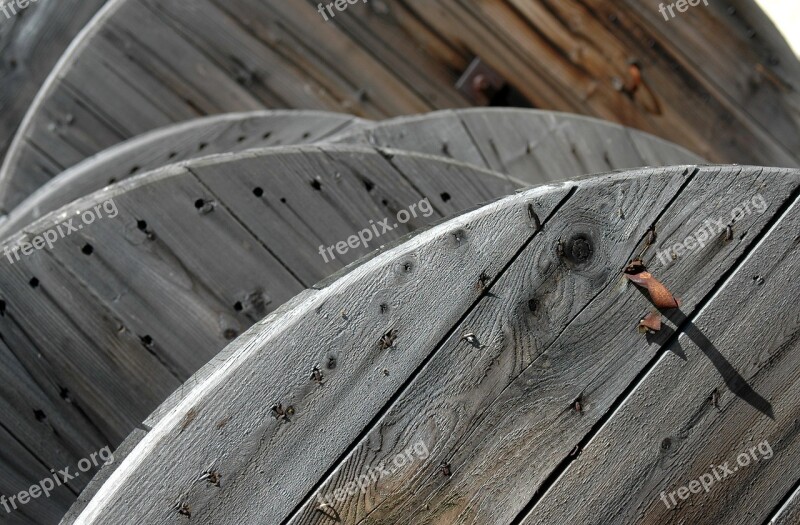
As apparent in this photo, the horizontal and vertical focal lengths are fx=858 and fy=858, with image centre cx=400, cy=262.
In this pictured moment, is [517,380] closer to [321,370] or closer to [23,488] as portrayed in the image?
[321,370]

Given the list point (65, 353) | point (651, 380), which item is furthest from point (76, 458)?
point (651, 380)

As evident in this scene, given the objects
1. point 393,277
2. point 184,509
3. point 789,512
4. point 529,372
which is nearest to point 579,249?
point 529,372

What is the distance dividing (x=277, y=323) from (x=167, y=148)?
238 cm

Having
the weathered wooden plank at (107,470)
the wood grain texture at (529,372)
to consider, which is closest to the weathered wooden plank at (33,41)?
the weathered wooden plank at (107,470)

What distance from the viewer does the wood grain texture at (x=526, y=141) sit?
13.3 ft

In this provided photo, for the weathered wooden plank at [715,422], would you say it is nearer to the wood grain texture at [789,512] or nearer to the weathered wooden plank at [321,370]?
the wood grain texture at [789,512]

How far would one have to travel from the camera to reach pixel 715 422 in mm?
2105

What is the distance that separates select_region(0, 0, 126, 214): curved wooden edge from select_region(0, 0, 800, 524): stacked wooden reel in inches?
0.7

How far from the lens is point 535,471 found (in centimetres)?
201

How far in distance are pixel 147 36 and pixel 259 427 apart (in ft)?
10.8

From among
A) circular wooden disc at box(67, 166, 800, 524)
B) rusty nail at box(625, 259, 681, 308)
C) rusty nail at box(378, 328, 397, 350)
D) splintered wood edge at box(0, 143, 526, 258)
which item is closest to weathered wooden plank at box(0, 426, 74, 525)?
splintered wood edge at box(0, 143, 526, 258)

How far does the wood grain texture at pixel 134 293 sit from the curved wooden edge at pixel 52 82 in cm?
170

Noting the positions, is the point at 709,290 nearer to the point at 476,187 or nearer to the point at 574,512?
the point at 574,512

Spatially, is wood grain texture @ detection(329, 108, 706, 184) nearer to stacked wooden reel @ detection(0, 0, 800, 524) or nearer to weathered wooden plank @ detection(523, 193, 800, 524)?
stacked wooden reel @ detection(0, 0, 800, 524)
